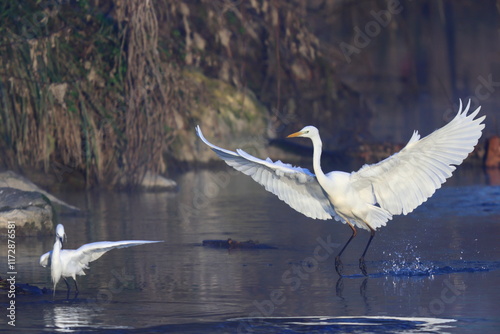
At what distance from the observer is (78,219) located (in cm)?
1333

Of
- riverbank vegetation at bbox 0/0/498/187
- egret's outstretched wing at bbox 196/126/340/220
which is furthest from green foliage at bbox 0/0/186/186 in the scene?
egret's outstretched wing at bbox 196/126/340/220

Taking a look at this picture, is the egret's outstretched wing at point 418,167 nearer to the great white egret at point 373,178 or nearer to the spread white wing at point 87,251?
the great white egret at point 373,178

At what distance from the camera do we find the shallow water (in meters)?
Answer: 7.69

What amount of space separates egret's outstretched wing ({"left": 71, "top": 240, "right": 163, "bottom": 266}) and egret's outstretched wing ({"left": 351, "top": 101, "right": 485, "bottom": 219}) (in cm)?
250

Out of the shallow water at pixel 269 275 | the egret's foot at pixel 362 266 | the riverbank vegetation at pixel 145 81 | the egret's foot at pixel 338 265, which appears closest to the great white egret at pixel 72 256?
the shallow water at pixel 269 275

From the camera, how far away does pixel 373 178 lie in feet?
33.6

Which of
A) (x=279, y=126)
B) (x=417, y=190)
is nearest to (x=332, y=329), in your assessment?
(x=417, y=190)

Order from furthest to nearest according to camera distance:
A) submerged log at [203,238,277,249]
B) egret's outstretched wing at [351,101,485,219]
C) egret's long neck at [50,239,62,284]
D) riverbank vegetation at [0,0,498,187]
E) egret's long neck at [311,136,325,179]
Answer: riverbank vegetation at [0,0,498,187] → submerged log at [203,238,277,249] → egret's long neck at [311,136,325,179] → egret's outstretched wing at [351,101,485,219] → egret's long neck at [50,239,62,284]

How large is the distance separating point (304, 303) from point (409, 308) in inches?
31.6

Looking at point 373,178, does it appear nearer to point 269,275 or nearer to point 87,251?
point 269,275

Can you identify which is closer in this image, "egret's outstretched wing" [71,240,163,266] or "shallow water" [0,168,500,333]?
"shallow water" [0,168,500,333]

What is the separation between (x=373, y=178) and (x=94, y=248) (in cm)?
291

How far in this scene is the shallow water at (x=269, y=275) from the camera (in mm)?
7691

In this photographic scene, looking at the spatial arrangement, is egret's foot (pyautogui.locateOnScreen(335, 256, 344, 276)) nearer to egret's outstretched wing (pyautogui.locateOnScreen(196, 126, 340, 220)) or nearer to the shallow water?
the shallow water
